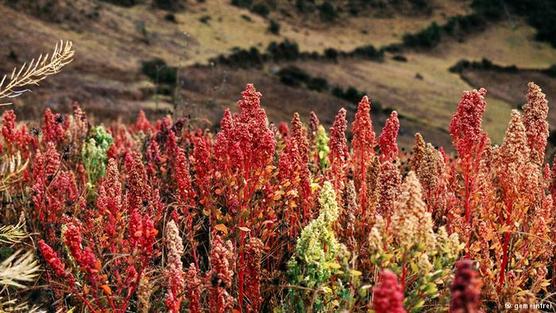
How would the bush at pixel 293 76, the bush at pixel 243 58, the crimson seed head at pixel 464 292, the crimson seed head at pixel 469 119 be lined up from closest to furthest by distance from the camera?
1. the crimson seed head at pixel 464 292
2. the crimson seed head at pixel 469 119
3. the bush at pixel 293 76
4. the bush at pixel 243 58

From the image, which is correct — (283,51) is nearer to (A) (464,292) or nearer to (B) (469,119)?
(B) (469,119)

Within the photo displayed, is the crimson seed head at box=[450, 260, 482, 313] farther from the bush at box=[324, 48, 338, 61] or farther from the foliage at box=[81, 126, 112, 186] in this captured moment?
the bush at box=[324, 48, 338, 61]

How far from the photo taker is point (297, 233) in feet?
11.5

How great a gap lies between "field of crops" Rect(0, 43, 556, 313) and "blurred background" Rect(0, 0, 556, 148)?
6.72 metres

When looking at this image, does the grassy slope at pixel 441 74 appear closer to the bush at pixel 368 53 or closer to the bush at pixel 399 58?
the bush at pixel 399 58

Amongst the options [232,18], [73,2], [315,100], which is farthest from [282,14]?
[315,100]

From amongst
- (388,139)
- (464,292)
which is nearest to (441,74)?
(388,139)

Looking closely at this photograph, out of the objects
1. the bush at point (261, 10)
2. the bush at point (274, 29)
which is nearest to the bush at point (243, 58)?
the bush at point (274, 29)

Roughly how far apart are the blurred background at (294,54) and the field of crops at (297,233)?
6.72m

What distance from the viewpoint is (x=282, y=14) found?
47406 millimetres

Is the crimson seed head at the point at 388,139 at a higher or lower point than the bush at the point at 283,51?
higher

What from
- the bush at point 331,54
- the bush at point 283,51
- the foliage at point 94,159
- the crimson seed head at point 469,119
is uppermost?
the crimson seed head at point 469,119

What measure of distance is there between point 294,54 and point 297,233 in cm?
3148

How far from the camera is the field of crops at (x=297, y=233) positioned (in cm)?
241
